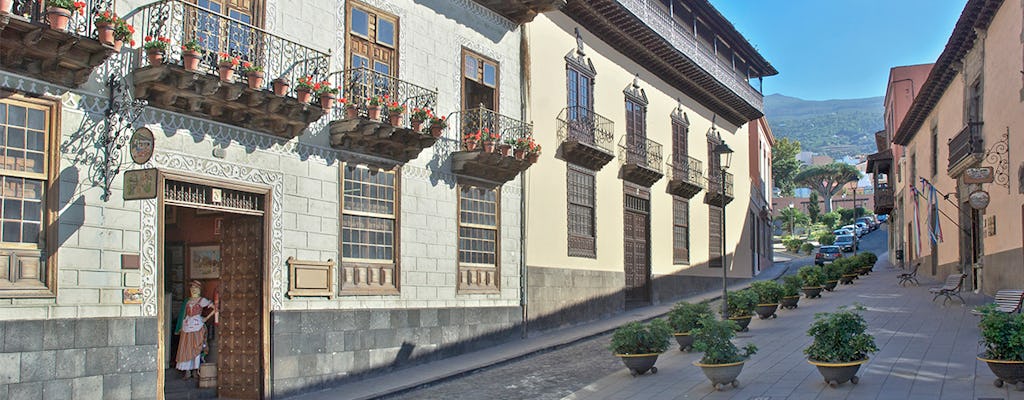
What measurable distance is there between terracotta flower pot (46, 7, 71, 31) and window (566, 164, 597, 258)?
14144 millimetres

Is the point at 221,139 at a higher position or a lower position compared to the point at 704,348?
higher

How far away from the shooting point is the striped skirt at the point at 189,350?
13391 millimetres

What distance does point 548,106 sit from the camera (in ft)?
70.4

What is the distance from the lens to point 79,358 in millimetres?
10305

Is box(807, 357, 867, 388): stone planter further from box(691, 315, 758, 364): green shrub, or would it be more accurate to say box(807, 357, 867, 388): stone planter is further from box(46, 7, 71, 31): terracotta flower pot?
box(46, 7, 71, 31): terracotta flower pot

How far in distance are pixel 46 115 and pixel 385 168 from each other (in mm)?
6299

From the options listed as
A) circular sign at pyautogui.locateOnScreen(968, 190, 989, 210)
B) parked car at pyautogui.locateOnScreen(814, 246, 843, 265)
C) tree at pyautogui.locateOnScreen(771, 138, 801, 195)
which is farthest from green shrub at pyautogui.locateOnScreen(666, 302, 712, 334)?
tree at pyautogui.locateOnScreen(771, 138, 801, 195)

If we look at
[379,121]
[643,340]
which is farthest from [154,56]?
[643,340]

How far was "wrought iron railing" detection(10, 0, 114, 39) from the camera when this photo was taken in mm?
9602

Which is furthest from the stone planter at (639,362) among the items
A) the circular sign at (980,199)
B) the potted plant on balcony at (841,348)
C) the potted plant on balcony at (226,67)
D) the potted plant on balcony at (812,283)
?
the potted plant on balcony at (812,283)

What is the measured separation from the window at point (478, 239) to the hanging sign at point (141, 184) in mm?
7875

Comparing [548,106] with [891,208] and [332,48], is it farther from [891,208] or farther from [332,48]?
[891,208]

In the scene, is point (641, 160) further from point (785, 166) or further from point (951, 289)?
point (785, 166)

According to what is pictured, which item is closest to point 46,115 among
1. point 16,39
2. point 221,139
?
point 16,39
